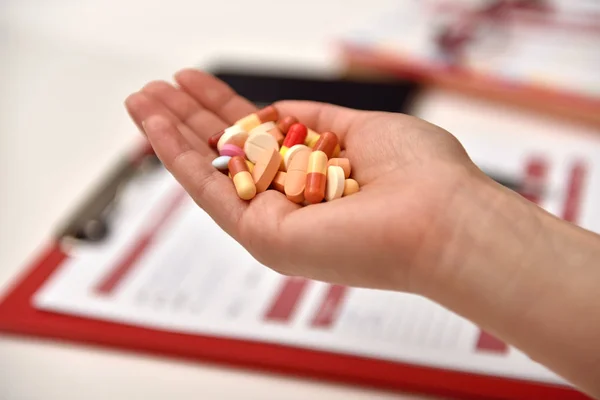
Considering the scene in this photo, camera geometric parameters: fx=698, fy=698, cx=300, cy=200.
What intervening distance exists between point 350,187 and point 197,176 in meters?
0.15

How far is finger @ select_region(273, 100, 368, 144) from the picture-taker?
81 cm

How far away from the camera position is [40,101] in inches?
55.8

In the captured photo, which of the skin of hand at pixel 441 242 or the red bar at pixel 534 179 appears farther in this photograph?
the red bar at pixel 534 179

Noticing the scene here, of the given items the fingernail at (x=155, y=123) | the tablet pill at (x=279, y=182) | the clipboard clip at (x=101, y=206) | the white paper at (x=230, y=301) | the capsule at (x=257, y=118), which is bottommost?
the white paper at (x=230, y=301)

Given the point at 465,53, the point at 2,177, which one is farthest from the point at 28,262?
the point at 465,53

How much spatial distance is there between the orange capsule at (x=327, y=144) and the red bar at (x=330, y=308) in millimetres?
207

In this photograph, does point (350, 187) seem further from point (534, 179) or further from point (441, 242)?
point (534, 179)

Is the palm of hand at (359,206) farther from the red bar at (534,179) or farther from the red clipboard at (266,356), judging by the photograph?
the red bar at (534,179)

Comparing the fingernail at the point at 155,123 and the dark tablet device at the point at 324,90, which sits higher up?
the fingernail at the point at 155,123

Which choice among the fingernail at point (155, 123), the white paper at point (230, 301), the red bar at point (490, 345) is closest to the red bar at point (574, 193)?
the white paper at point (230, 301)

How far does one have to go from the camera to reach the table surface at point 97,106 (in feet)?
2.72

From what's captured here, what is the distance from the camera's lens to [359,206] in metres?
0.63

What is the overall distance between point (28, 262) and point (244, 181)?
0.46 m

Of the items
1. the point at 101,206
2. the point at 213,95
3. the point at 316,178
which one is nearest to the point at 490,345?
the point at 316,178
